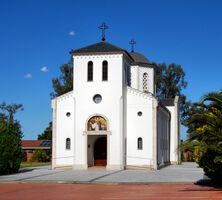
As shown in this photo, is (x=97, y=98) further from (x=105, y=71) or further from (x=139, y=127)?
(x=139, y=127)

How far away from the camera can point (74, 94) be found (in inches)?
1543

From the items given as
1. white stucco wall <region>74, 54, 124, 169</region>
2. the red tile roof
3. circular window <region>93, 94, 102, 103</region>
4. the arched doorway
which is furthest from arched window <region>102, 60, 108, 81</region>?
the red tile roof

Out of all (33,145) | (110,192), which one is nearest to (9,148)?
(110,192)

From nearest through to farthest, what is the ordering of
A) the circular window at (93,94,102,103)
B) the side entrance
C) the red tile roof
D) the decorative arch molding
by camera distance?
the decorative arch molding < the circular window at (93,94,102,103) < the side entrance < the red tile roof

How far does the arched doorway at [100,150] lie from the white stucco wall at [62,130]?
2.48 metres

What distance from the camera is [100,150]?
1609 inches

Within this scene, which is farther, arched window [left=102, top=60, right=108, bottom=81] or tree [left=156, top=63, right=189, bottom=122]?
tree [left=156, top=63, right=189, bottom=122]

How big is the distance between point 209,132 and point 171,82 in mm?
51697

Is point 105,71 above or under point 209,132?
above

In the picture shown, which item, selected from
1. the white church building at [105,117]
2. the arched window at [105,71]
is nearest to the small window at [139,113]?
the white church building at [105,117]

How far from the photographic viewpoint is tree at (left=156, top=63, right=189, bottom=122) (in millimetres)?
72419

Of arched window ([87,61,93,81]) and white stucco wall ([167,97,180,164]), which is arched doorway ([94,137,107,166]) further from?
white stucco wall ([167,97,180,164])

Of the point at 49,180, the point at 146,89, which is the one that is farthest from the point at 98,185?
the point at 146,89

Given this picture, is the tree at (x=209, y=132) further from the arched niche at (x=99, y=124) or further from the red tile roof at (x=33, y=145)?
the red tile roof at (x=33, y=145)
